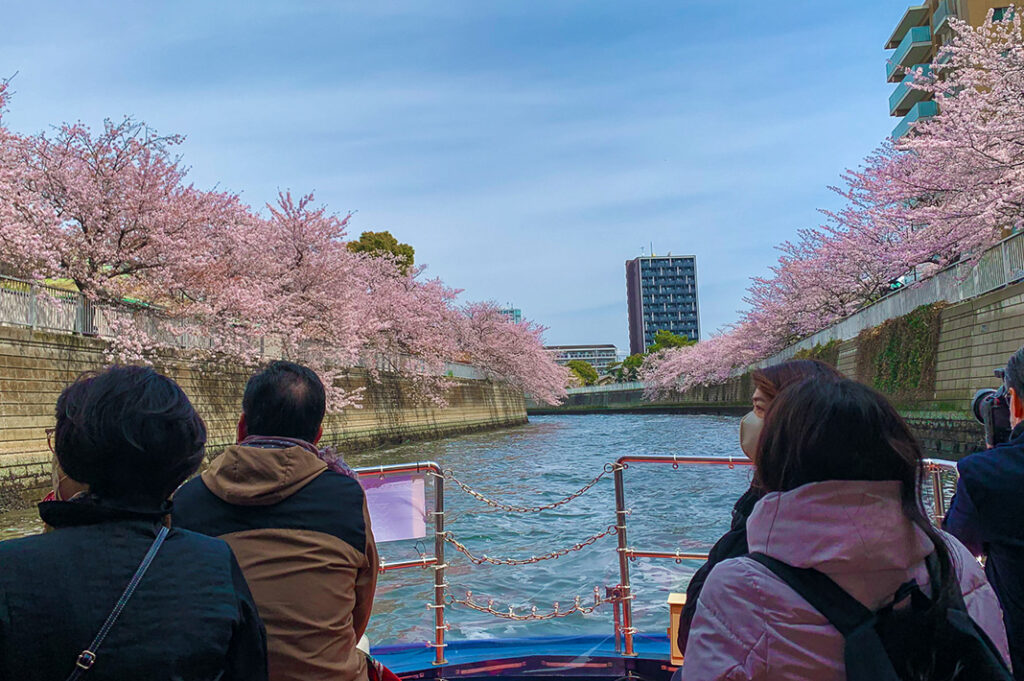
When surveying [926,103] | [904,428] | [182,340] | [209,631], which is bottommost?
[209,631]

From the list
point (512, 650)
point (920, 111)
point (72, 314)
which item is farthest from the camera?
point (920, 111)

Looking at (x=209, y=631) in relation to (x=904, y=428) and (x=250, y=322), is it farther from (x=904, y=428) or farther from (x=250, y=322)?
(x=250, y=322)

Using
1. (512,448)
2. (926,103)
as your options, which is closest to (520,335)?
(512,448)

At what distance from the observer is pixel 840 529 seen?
1.10m

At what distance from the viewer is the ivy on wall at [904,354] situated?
16547 mm

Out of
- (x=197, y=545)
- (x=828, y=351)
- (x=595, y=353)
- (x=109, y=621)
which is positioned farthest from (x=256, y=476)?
(x=595, y=353)

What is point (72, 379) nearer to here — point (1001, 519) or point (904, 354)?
point (1001, 519)

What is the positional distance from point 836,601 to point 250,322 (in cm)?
1813

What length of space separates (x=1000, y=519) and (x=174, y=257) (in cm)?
1544

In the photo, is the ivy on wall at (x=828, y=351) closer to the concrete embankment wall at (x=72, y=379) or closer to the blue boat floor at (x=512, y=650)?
the concrete embankment wall at (x=72, y=379)

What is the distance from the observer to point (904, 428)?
3.88 ft

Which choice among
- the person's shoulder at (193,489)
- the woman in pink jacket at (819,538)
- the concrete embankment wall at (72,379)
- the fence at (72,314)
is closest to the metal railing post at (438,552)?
the person's shoulder at (193,489)

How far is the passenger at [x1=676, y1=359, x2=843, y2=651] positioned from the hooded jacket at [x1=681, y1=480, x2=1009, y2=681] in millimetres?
129

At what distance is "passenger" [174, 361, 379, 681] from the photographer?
1.67 m
